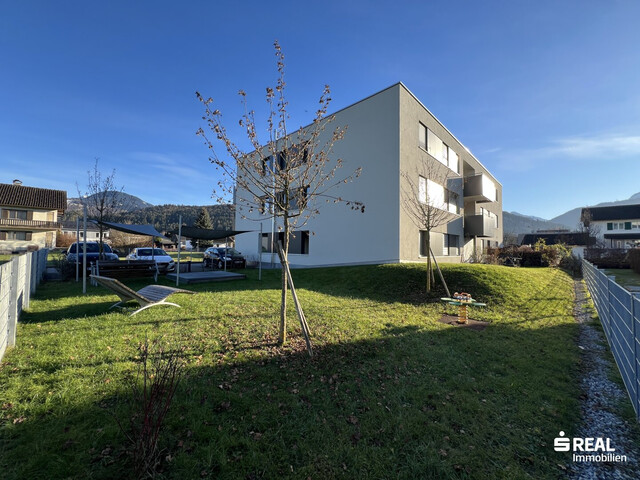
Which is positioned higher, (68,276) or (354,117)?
(354,117)

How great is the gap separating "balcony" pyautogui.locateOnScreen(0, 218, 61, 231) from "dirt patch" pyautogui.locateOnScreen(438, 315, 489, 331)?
54110mm

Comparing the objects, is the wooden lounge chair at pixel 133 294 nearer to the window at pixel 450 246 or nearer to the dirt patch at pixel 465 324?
the dirt patch at pixel 465 324

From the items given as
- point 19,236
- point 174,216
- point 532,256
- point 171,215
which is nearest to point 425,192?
point 532,256

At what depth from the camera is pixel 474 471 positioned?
256 centimetres

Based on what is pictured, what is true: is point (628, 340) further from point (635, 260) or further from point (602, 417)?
point (635, 260)

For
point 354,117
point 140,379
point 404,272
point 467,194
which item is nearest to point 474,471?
point 140,379

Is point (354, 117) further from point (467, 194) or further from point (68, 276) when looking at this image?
point (68, 276)

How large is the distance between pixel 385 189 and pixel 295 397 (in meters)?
14.0

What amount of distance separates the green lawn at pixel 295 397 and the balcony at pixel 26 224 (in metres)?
46.4

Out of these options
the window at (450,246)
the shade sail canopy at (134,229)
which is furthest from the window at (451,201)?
the shade sail canopy at (134,229)

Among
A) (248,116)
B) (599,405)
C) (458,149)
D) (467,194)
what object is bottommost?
(599,405)

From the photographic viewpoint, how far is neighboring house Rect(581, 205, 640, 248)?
47.1 metres

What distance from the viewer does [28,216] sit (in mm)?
40125

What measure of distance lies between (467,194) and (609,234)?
4574 centimetres
